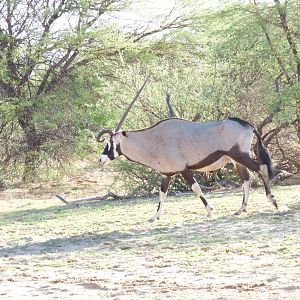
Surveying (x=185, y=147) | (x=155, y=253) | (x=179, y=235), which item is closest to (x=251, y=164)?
(x=185, y=147)

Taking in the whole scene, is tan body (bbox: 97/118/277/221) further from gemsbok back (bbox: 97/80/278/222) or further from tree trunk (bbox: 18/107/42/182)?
tree trunk (bbox: 18/107/42/182)

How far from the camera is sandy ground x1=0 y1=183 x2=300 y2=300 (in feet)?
19.4

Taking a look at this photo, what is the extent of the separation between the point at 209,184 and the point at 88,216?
5.17 m

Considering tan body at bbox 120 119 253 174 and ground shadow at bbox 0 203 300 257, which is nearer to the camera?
ground shadow at bbox 0 203 300 257

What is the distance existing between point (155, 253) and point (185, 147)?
10.5ft

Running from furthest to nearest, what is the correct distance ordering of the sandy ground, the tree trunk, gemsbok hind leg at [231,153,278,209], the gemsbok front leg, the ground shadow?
the tree trunk
gemsbok hind leg at [231,153,278,209]
the gemsbok front leg
the ground shadow
the sandy ground

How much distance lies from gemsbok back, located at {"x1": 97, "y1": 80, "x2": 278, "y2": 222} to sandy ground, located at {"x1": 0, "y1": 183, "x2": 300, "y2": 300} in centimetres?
71

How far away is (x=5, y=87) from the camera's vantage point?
69.8 feet

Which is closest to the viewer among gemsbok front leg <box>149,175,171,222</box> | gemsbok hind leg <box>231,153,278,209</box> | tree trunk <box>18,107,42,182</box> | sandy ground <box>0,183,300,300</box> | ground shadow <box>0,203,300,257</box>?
sandy ground <box>0,183,300,300</box>

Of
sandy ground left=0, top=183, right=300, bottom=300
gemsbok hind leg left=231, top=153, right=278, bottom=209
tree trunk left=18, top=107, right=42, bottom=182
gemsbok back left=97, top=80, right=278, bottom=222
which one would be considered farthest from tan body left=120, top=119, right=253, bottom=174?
tree trunk left=18, top=107, right=42, bottom=182

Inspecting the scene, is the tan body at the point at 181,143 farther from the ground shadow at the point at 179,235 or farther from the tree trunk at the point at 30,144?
the tree trunk at the point at 30,144

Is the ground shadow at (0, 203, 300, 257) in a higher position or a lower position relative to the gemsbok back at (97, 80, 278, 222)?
lower

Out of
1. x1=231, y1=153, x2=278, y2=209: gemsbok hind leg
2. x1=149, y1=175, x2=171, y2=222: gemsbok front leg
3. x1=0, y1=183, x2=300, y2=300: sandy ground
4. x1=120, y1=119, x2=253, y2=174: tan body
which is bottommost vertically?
x1=0, y1=183, x2=300, y2=300: sandy ground

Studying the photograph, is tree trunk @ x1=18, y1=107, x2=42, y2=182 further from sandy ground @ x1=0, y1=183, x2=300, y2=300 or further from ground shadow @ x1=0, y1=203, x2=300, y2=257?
ground shadow @ x1=0, y1=203, x2=300, y2=257
